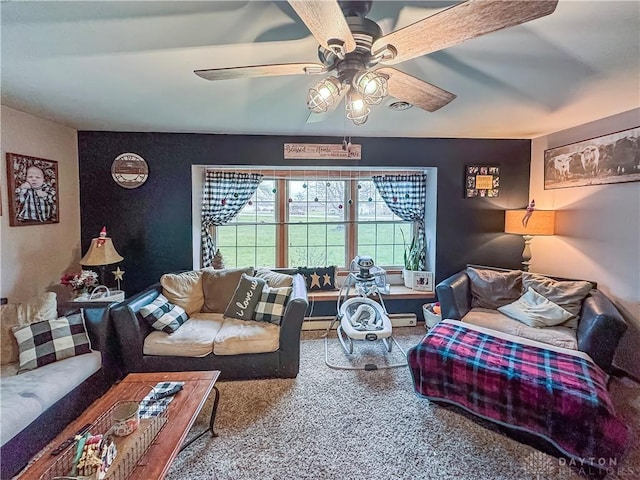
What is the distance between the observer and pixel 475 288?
128 inches

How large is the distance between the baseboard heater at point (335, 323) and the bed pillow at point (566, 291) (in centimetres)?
132

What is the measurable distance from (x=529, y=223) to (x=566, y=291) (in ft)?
2.84

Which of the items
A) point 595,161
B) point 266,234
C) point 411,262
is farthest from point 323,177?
point 595,161

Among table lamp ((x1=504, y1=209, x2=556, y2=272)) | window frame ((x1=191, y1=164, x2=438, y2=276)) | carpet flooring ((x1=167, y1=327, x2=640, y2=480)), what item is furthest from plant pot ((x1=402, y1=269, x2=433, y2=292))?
carpet flooring ((x1=167, y1=327, x2=640, y2=480))

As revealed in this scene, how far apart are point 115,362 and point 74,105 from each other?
2082 mm

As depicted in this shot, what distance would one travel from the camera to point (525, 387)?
196 centimetres

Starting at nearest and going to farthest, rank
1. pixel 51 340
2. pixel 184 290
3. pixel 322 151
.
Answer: pixel 51 340 → pixel 184 290 → pixel 322 151

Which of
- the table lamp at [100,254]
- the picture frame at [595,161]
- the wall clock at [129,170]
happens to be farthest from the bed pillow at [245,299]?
the picture frame at [595,161]

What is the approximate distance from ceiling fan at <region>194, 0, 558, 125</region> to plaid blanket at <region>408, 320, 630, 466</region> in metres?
1.71

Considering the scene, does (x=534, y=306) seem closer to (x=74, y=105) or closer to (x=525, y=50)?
(x=525, y=50)

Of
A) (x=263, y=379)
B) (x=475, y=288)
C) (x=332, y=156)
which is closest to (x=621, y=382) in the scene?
(x=475, y=288)

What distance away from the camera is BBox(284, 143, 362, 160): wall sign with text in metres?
3.70

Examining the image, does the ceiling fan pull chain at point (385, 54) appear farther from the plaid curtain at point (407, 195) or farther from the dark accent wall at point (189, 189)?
the plaid curtain at point (407, 195)

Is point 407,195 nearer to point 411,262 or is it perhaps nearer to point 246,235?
point 411,262
